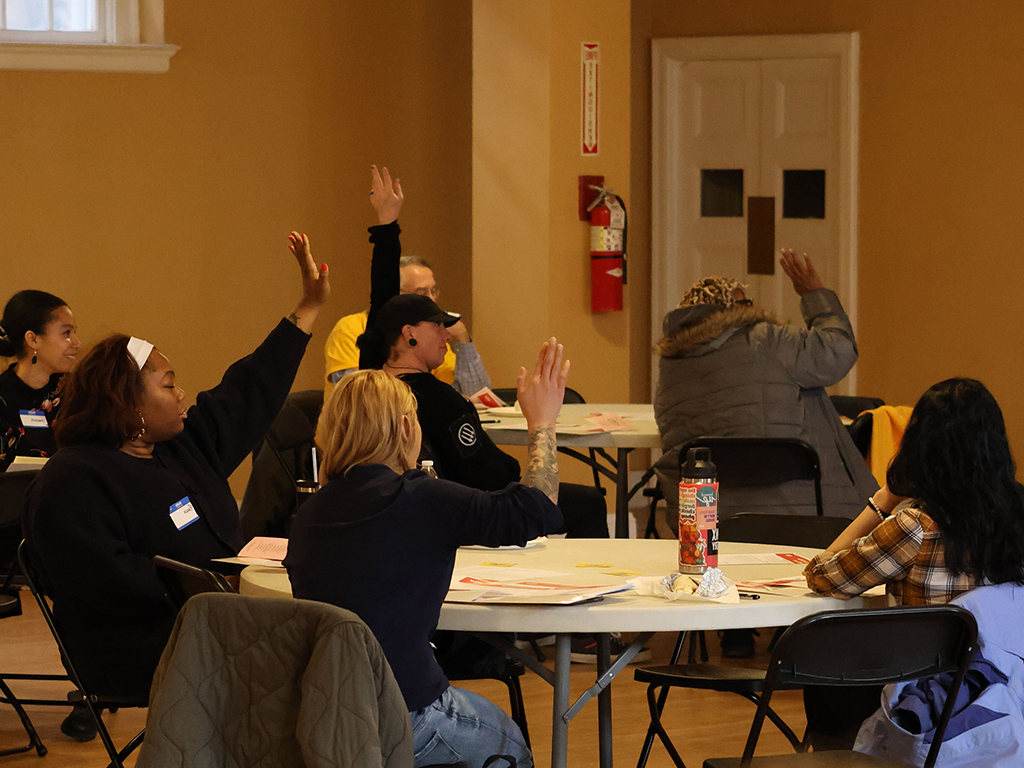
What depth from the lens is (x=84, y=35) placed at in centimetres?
707

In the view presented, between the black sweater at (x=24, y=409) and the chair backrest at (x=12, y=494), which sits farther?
the black sweater at (x=24, y=409)

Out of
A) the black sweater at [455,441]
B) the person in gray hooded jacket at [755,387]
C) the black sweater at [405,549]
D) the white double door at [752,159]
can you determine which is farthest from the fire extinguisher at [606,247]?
the black sweater at [405,549]

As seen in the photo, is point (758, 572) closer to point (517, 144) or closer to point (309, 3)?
point (517, 144)

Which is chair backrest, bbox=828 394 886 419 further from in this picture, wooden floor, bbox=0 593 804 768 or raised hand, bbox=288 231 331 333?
raised hand, bbox=288 231 331 333

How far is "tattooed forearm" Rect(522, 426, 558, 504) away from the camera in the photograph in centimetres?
278

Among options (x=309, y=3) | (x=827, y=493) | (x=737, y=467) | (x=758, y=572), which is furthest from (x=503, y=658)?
(x=309, y=3)

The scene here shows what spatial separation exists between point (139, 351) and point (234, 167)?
429 cm

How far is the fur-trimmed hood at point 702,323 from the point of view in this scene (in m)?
4.52

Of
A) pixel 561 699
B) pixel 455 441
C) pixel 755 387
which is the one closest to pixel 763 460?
pixel 755 387

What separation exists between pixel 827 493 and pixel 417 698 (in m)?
2.63

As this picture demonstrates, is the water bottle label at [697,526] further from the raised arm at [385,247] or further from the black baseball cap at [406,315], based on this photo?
the raised arm at [385,247]

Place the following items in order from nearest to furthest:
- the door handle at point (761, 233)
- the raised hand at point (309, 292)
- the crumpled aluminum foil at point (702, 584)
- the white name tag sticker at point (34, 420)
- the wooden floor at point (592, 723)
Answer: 1. the crumpled aluminum foil at point (702, 584)
2. the raised hand at point (309, 292)
3. the wooden floor at point (592, 723)
4. the white name tag sticker at point (34, 420)
5. the door handle at point (761, 233)

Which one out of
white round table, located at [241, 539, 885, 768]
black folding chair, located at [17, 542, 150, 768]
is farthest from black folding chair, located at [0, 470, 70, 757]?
white round table, located at [241, 539, 885, 768]

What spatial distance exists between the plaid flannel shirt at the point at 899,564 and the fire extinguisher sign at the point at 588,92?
15.7 ft
